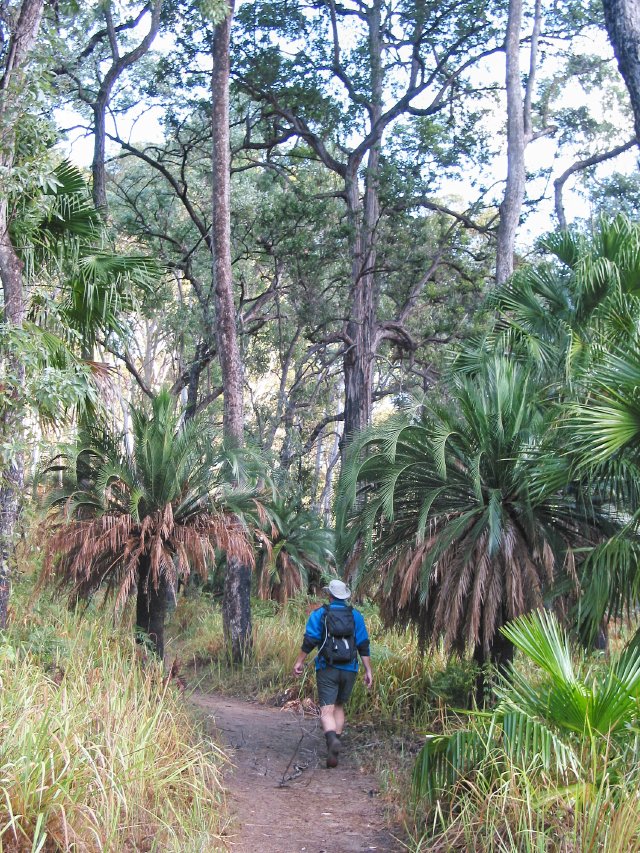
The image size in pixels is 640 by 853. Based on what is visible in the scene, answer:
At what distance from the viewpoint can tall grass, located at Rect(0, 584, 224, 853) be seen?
4.44 m

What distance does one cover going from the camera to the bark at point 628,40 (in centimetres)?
837

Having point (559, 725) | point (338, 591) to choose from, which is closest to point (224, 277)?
point (338, 591)

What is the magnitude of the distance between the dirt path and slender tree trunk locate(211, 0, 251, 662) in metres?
3.45

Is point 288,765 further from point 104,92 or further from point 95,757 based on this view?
point 104,92

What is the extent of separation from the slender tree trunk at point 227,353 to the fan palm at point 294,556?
4229mm

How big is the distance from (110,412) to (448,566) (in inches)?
146

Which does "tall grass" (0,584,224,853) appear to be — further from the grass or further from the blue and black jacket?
the grass

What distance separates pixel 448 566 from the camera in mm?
8188

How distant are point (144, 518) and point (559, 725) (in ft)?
16.8

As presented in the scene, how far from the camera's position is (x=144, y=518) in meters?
9.09

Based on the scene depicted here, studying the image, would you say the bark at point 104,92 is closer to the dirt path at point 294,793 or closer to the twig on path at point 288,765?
the dirt path at point 294,793

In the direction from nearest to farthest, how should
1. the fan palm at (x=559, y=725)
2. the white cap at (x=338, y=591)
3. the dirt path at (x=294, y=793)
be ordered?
the fan palm at (x=559, y=725) → the dirt path at (x=294, y=793) → the white cap at (x=338, y=591)

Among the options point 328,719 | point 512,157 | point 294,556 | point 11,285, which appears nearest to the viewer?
point 328,719

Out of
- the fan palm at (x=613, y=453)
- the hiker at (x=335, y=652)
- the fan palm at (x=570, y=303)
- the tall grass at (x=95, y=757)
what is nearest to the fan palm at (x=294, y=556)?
the fan palm at (x=570, y=303)
